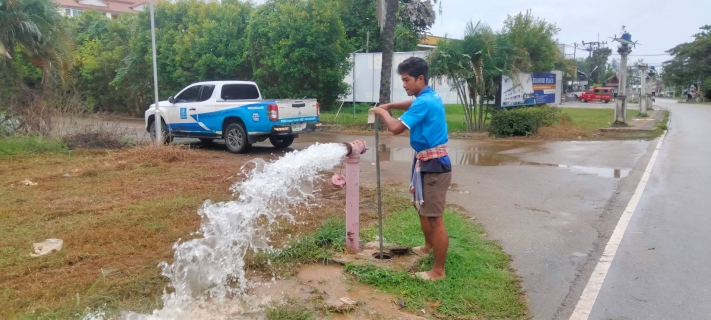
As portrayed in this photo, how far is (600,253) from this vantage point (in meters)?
5.71

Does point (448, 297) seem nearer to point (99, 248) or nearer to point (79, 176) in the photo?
point (99, 248)

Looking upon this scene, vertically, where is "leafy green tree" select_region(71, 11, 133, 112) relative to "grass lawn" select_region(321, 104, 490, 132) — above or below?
above

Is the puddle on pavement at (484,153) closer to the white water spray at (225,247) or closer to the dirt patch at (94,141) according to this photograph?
the white water spray at (225,247)

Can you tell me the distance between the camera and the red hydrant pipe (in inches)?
198

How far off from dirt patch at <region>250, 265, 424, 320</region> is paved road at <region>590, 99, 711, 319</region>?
1.54 m

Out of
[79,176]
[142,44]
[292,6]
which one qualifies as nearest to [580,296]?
[79,176]

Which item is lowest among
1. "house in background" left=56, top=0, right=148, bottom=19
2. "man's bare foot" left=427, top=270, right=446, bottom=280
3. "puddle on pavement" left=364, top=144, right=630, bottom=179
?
"man's bare foot" left=427, top=270, right=446, bottom=280

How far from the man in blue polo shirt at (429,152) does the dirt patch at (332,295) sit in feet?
1.82

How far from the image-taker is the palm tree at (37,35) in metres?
12.5

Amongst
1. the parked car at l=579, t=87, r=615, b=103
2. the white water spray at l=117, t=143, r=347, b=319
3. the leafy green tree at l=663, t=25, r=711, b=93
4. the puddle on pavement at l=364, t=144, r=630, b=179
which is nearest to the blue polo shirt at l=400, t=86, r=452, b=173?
the white water spray at l=117, t=143, r=347, b=319

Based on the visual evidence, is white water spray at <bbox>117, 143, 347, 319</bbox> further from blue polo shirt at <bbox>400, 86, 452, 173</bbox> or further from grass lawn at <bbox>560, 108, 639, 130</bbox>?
grass lawn at <bbox>560, 108, 639, 130</bbox>

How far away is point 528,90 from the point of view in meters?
19.1

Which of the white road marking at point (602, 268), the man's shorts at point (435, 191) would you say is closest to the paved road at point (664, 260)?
the white road marking at point (602, 268)

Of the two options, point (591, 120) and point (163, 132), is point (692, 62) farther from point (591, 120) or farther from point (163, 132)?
point (163, 132)
